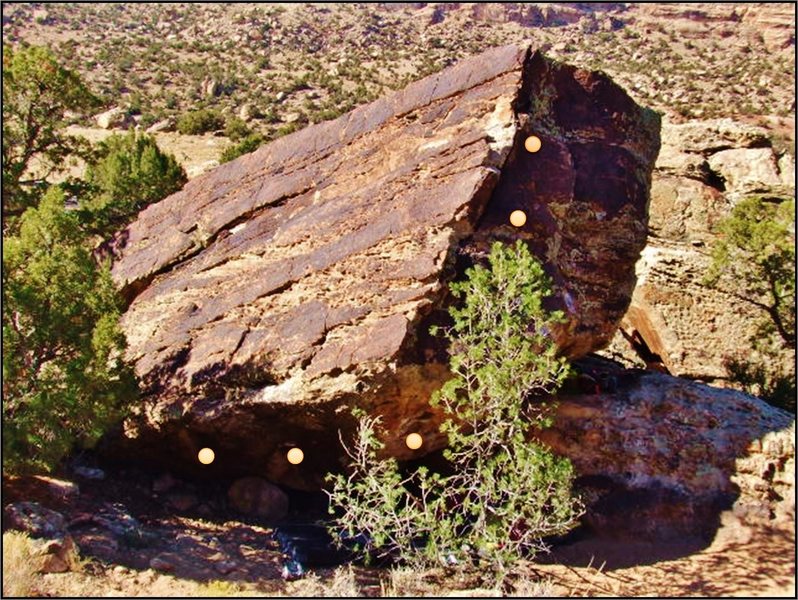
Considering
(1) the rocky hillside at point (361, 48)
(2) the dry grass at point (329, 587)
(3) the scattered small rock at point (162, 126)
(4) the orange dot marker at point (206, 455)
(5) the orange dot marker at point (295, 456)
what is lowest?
(2) the dry grass at point (329, 587)

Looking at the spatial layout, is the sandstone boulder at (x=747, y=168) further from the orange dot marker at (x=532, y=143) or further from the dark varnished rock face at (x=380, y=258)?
the orange dot marker at (x=532, y=143)

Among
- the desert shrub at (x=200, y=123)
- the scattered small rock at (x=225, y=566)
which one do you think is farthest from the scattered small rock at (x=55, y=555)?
the desert shrub at (x=200, y=123)

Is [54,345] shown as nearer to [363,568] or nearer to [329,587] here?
[329,587]

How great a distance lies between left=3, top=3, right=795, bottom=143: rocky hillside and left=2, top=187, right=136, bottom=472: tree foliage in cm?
2436

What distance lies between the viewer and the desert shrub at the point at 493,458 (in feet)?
29.3

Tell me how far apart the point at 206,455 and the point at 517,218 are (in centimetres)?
588

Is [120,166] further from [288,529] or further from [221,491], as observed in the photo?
[288,529]

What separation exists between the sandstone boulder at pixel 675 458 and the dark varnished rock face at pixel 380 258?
1208 millimetres

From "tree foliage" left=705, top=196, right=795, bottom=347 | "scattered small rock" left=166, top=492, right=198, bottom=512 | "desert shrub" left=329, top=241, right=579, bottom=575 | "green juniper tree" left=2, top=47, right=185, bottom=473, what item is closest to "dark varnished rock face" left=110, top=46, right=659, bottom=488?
"scattered small rock" left=166, top=492, right=198, bottom=512

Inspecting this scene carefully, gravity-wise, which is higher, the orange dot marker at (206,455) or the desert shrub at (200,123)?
the desert shrub at (200,123)

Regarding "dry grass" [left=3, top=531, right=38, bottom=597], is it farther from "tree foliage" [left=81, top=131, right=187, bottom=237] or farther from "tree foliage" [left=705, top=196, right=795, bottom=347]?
"tree foliage" [left=705, top=196, right=795, bottom=347]

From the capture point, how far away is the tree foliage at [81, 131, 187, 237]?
52.1ft

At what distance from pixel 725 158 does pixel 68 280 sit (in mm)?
17241

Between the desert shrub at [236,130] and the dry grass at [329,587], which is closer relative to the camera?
the dry grass at [329,587]
